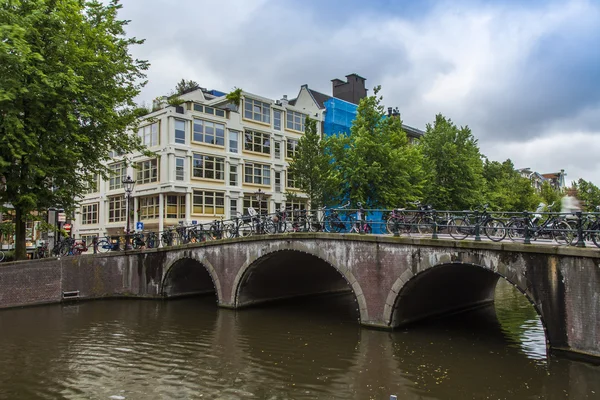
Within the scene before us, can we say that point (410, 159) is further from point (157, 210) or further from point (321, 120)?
point (157, 210)

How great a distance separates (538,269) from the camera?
41.8 feet

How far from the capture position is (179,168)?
3581 centimetres

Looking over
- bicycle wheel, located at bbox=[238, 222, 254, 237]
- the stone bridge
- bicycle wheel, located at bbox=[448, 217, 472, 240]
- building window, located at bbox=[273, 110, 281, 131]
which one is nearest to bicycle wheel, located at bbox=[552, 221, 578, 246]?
the stone bridge

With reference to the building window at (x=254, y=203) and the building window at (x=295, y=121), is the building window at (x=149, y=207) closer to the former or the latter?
the building window at (x=254, y=203)

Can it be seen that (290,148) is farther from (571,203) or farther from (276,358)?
(276,358)

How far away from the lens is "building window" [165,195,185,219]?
36.2 m

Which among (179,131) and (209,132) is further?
(209,132)

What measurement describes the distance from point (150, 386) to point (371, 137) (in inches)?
934

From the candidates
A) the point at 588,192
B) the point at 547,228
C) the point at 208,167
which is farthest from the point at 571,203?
the point at 588,192

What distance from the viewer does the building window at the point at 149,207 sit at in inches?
1465

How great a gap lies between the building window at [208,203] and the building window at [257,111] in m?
7.61

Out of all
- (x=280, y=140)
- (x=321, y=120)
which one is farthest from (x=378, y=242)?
(x=321, y=120)

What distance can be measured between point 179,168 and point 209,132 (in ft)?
13.4

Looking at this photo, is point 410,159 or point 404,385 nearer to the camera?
point 404,385
